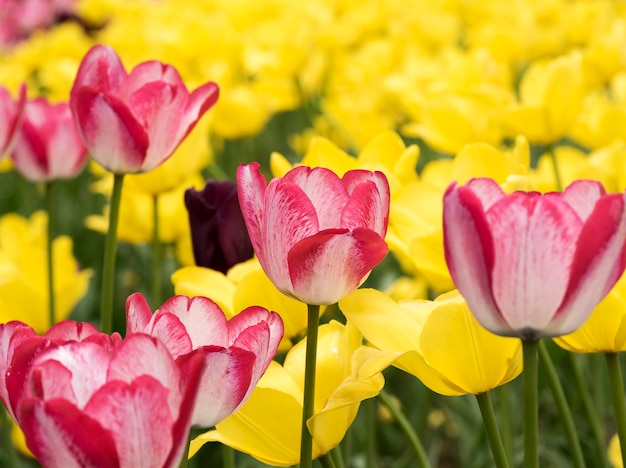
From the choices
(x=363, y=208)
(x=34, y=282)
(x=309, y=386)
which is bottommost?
(x=34, y=282)

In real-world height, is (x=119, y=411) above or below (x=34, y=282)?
above

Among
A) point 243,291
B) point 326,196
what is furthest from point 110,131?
point 326,196

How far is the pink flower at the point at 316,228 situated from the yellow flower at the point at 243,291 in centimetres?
16

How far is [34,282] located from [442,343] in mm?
774

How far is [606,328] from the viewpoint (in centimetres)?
71

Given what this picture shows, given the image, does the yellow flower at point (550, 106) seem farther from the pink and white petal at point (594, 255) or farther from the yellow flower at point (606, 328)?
the pink and white petal at point (594, 255)

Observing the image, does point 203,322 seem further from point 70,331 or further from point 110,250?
point 110,250

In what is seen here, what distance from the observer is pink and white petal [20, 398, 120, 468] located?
1.54ft

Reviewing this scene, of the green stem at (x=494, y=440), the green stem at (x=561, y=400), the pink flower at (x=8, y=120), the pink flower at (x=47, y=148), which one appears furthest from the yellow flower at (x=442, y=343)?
the pink flower at (x=47, y=148)

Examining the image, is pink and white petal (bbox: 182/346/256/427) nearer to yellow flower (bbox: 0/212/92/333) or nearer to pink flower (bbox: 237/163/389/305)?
pink flower (bbox: 237/163/389/305)

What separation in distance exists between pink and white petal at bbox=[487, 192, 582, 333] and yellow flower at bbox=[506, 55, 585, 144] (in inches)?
30.2

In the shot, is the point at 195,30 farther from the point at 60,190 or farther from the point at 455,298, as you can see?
the point at 455,298

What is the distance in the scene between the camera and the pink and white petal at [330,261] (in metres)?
0.61

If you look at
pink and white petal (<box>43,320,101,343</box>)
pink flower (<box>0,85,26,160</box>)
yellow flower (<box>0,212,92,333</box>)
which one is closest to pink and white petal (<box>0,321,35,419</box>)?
pink and white petal (<box>43,320,101,343</box>)
